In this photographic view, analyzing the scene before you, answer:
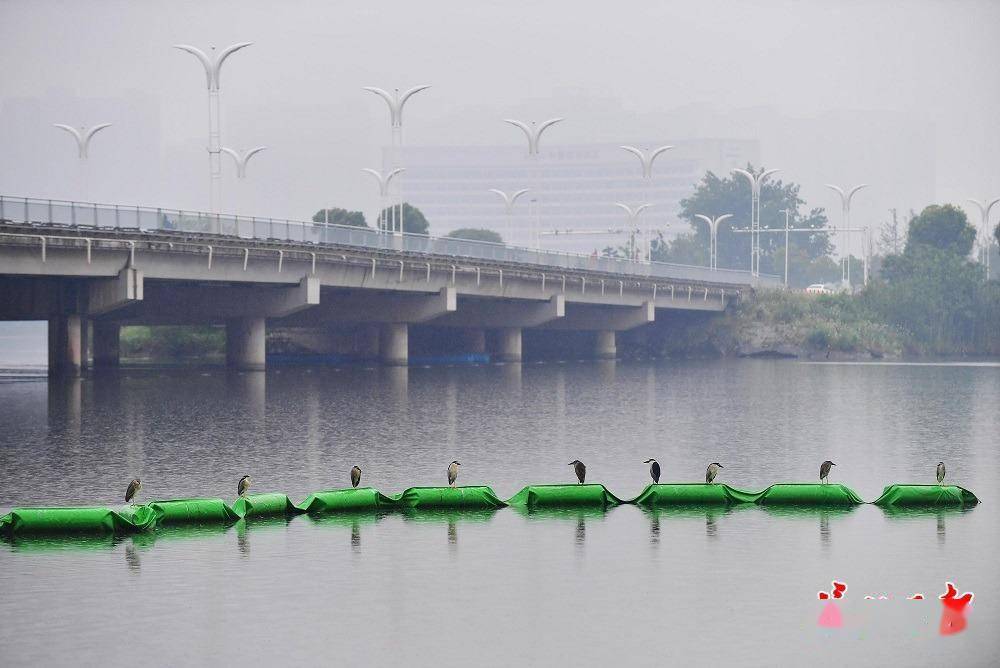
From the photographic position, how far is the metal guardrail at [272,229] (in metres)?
74.9

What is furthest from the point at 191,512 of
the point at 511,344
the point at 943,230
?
the point at 943,230

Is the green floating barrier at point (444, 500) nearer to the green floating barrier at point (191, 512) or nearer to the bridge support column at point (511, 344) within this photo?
the green floating barrier at point (191, 512)

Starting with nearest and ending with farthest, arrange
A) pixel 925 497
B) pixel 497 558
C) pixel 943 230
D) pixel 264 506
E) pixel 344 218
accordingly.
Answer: pixel 497 558 → pixel 264 506 → pixel 925 497 → pixel 943 230 → pixel 344 218

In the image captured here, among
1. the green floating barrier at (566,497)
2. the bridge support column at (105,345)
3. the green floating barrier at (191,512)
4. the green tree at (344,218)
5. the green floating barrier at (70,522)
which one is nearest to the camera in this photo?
the green floating barrier at (70,522)

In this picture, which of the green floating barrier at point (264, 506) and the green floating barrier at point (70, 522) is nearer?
the green floating barrier at point (70, 522)

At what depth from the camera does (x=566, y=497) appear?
36.3 metres

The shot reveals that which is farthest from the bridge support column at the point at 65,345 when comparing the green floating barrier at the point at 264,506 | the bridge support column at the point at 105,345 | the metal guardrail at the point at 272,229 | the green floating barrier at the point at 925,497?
the green floating barrier at the point at 925,497

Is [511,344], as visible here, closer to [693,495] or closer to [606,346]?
[606,346]

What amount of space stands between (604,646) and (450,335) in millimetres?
110517

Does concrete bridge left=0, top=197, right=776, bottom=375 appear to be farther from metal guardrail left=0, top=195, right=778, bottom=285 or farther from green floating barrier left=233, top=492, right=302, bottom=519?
green floating barrier left=233, top=492, right=302, bottom=519

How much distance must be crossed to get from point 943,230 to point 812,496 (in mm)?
135721

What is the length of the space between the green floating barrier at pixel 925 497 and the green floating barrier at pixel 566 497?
21.7ft

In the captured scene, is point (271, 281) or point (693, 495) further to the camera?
point (271, 281)

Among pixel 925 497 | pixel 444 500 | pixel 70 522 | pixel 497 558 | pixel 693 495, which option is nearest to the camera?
pixel 497 558
